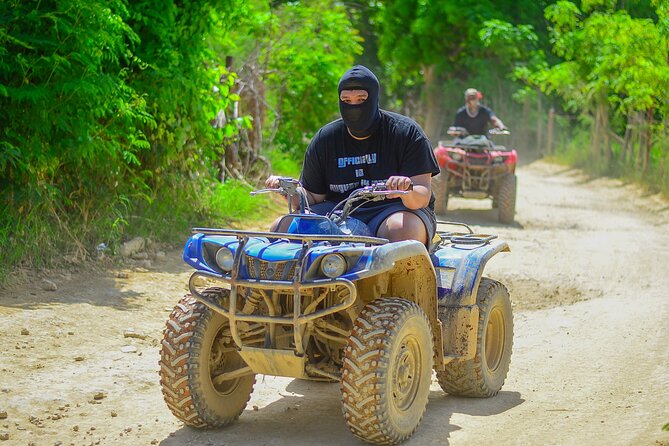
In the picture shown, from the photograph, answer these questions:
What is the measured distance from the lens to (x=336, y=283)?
4.57 meters

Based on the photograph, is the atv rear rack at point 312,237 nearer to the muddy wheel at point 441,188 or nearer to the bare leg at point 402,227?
the bare leg at point 402,227

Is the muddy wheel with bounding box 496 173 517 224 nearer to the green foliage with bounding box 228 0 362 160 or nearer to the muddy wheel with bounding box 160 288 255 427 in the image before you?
the green foliage with bounding box 228 0 362 160

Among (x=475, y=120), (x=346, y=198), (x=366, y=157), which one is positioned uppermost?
(x=475, y=120)

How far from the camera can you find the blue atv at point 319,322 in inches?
183

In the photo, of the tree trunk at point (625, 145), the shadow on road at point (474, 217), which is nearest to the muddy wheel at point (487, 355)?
the shadow on road at point (474, 217)

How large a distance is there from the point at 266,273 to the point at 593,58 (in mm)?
19034

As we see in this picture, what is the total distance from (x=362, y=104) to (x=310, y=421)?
1.71m

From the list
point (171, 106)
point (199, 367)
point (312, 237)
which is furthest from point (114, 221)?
point (312, 237)

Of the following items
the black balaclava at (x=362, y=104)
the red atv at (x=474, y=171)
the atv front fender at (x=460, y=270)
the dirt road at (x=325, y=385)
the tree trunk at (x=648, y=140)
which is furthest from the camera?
the tree trunk at (x=648, y=140)

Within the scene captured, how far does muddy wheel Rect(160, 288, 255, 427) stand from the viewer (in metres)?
4.91

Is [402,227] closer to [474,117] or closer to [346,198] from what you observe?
[346,198]

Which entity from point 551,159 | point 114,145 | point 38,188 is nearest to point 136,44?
point 114,145

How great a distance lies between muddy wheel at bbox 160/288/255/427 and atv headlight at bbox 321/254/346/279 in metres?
0.68

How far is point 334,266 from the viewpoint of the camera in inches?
183
